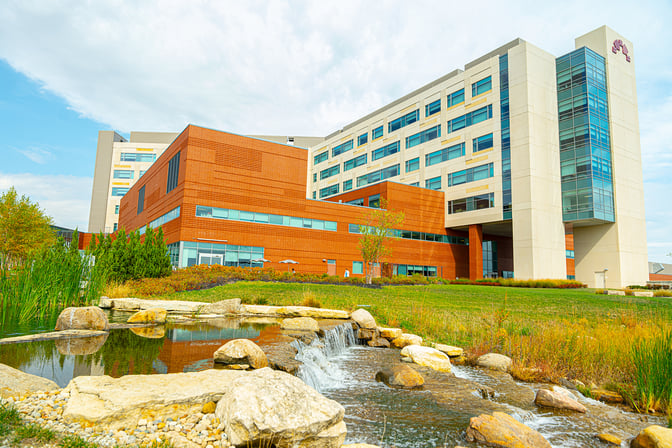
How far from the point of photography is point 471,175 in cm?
4741

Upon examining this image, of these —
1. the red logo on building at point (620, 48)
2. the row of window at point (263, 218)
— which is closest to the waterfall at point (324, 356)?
the row of window at point (263, 218)

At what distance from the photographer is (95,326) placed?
30.0ft

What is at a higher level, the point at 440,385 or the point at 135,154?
the point at 135,154

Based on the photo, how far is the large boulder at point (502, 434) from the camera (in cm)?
486

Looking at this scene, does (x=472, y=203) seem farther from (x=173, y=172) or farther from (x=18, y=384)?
(x=18, y=384)

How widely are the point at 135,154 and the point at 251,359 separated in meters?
86.5

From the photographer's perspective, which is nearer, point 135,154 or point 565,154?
point 565,154

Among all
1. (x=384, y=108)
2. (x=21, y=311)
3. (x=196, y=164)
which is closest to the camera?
(x=21, y=311)

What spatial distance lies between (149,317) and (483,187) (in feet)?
139

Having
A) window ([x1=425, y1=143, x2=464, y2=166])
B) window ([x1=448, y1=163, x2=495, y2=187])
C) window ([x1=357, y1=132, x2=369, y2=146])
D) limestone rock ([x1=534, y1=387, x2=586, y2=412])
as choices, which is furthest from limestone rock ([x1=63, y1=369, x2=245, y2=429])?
window ([x1=357, y1=132, x2=369, y2=146])

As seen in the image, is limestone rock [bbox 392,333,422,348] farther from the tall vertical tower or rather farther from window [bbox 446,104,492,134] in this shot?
window [bbox 446,104,492,134]

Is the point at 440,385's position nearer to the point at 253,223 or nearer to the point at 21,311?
the point at 21,311

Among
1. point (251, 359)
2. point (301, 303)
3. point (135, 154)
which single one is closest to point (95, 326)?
point (251, 359)

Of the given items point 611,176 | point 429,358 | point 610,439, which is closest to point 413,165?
point 611,176
